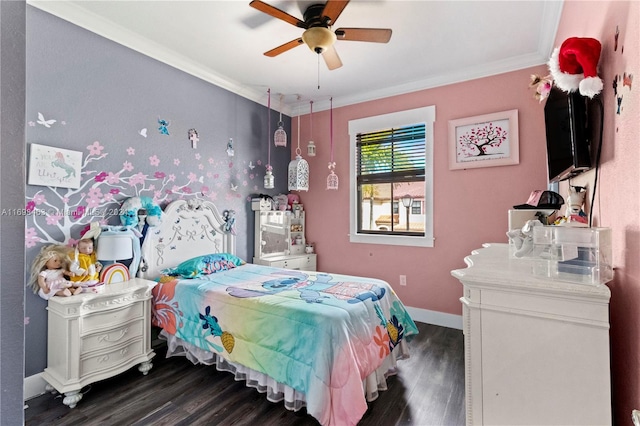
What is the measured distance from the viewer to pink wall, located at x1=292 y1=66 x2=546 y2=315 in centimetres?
300

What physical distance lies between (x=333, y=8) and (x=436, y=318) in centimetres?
315

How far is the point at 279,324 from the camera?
189 centimetres

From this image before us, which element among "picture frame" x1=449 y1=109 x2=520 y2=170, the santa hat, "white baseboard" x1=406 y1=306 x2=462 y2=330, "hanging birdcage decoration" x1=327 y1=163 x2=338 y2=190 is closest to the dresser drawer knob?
"hanging birdcage decoration" x1=327 y1=163 x2=338 y2=190

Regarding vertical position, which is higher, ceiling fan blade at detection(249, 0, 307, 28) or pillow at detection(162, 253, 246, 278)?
ceiling fan blade at detection(249, 0, 307, 28)

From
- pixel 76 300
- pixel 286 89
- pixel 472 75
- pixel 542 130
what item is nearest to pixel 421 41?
pixel 472 75

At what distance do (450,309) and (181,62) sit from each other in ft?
12.5

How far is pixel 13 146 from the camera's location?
58cm

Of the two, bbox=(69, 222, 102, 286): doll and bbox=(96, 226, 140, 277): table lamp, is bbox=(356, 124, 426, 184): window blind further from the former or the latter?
bbox=(69, 222, 102, 286): doll

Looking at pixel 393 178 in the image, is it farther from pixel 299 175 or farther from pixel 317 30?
pixel 317 30

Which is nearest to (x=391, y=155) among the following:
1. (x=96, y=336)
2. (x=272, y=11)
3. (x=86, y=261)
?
(x=272, y=11)

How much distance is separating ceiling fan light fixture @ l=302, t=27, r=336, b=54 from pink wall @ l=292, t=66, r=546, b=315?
1791mm

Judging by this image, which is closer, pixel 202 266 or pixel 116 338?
pixel 116 338

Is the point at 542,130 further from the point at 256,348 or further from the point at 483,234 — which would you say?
the point at 256,348

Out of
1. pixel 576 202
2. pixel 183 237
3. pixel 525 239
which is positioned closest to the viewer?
pixel 525 239
